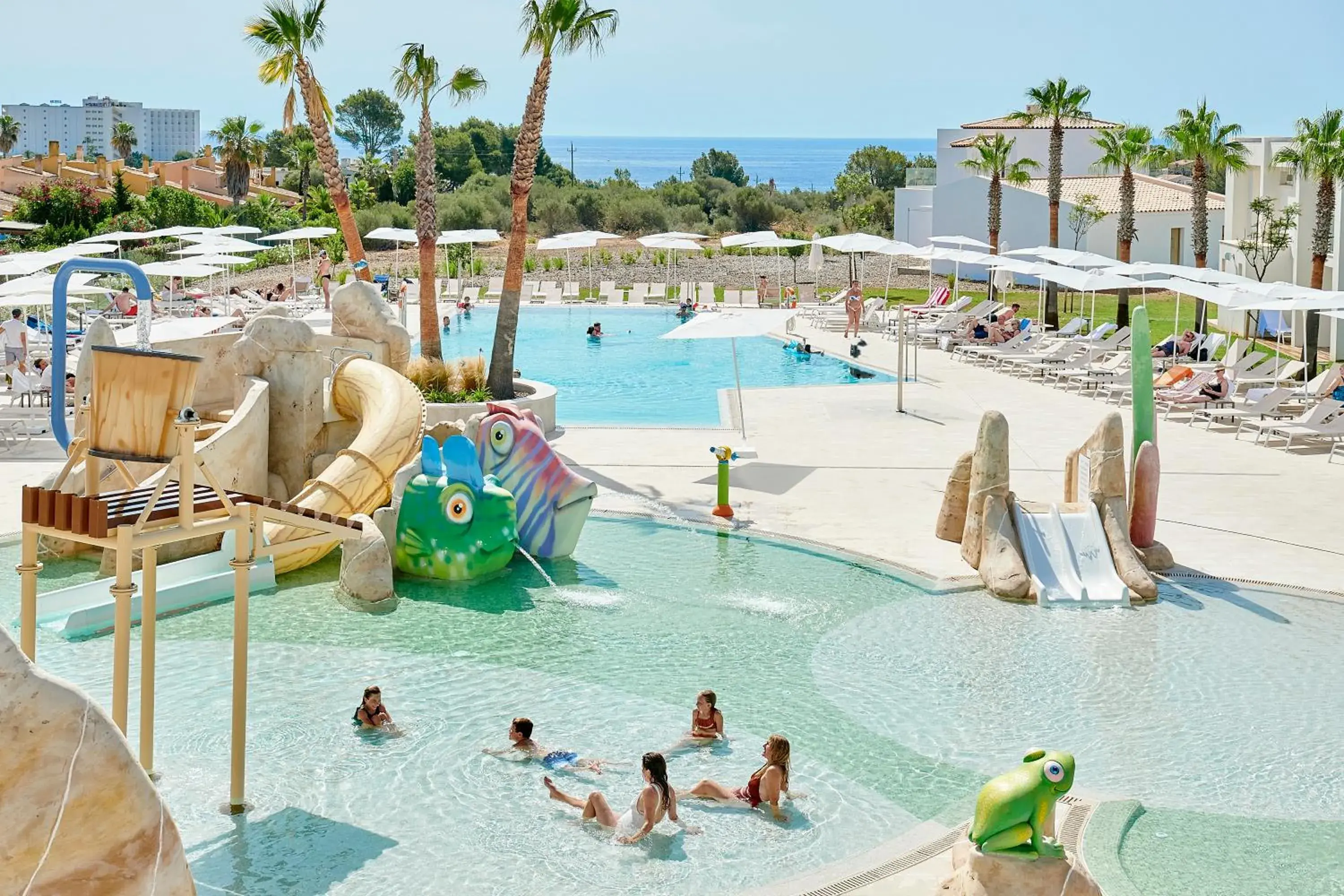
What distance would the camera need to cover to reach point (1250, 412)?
70.1 ft

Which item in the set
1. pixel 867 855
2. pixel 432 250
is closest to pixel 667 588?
pixel 867 855

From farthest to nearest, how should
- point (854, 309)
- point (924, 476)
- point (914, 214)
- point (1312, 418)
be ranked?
point (914, 214), point (854, 309), point (1312, 418), point (924, 476)

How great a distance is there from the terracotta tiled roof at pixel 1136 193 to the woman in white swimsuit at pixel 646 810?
1851 inches

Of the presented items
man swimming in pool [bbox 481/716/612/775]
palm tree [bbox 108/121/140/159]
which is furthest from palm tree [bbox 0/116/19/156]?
man swimming in pool [bbox 481/716/612/775]

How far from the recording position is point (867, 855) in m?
8.07

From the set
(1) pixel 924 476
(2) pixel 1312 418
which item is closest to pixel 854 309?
(2) pixel 1312 418

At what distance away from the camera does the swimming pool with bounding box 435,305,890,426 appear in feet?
83.9

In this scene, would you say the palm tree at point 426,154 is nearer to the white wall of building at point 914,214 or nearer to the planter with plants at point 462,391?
the planter with plants at point 462,391

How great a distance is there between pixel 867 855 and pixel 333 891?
2925 mm

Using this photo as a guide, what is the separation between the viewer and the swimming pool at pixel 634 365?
2556cm

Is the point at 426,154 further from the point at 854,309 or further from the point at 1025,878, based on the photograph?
the point at 1025,878

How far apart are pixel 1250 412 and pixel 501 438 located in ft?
41.4

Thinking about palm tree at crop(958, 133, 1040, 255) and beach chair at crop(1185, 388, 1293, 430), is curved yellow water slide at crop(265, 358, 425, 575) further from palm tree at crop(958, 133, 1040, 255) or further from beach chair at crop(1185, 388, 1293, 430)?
palm tree at crop(958, 133, 1040, 255)

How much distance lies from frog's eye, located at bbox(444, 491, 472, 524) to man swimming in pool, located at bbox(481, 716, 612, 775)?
4.02m
